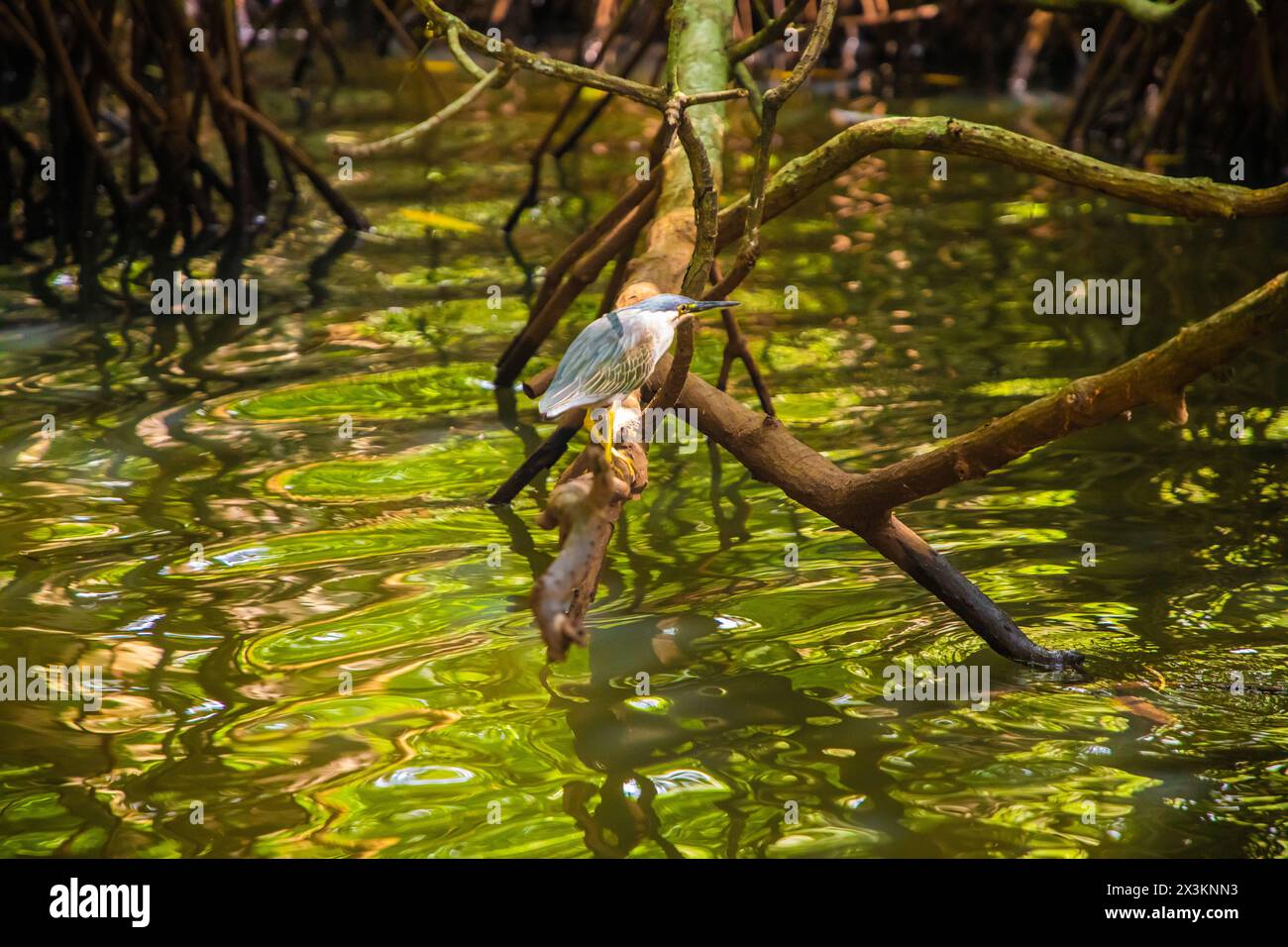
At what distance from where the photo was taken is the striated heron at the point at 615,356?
2945mm

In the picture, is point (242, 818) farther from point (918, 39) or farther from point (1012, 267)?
point (918, 39)

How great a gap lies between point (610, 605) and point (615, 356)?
1124 mm

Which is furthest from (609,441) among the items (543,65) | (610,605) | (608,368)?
(610,605)

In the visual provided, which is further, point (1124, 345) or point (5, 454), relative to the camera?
point (1124, 345)

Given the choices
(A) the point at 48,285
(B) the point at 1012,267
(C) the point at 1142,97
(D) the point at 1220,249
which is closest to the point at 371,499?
(A) the point at 48,285

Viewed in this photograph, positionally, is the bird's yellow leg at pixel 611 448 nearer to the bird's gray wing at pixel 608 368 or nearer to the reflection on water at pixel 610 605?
the bird's gray wing at pixel 608 368

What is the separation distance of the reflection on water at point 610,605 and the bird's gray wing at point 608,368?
2.58 feet

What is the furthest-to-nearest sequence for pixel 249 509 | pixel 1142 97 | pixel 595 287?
pixel 1142 97 < pixel 595 287 < pixel 249 509

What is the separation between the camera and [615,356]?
9.65 feet

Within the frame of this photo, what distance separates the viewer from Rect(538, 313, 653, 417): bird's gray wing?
2941 millimetres

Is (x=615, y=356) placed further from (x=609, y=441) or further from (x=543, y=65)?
(x=543, y=65)

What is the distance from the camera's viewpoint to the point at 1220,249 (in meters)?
7.18
